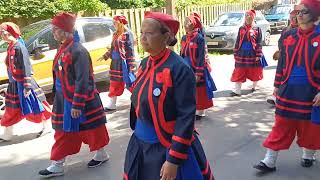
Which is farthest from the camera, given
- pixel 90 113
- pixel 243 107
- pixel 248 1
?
pixel 248 1

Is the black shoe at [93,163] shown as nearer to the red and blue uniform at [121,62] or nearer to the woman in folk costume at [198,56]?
the woman in folk costume at [198,56]

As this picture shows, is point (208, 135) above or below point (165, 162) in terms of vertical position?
below

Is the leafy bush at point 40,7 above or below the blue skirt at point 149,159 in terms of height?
above

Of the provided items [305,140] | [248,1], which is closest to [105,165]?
[305,140]

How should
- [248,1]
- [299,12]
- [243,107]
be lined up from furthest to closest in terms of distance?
1. [248,1]
2. [243,107]
3. [299,12]

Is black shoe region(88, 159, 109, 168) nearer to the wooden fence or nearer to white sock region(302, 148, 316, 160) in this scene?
white sock region(302, 148, 316, 160)

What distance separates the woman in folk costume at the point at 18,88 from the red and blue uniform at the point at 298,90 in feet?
10.6

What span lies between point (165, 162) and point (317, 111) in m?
2.25

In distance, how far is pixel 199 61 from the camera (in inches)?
261

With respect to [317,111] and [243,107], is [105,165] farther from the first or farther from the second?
[243,107]

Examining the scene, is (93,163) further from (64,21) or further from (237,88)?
(237,88)

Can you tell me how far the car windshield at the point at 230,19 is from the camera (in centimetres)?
1678

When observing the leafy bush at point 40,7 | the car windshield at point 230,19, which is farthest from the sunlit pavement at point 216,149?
the car windshield at point 230,19

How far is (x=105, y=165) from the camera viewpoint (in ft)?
17.1
